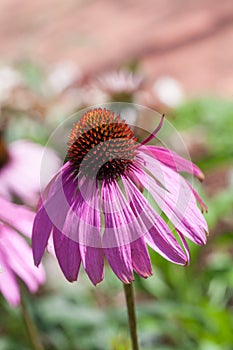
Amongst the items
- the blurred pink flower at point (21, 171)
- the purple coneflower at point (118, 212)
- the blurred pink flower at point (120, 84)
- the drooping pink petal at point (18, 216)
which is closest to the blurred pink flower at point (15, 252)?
the drooping pink petal at point (18, 216)

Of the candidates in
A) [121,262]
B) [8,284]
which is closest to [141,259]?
[121,262]

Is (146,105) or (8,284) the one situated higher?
(146,105)

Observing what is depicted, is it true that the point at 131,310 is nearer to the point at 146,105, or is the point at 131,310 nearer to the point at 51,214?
the point at 51,214

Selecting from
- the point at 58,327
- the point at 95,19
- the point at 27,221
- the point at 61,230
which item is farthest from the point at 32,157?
the point at 95,19

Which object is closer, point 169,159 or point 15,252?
point 169,159

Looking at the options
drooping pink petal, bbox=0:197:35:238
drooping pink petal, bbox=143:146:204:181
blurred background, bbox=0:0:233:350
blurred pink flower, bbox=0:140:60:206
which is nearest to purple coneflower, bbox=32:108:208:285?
drooping pink petal, bbox=143:146:204:181
